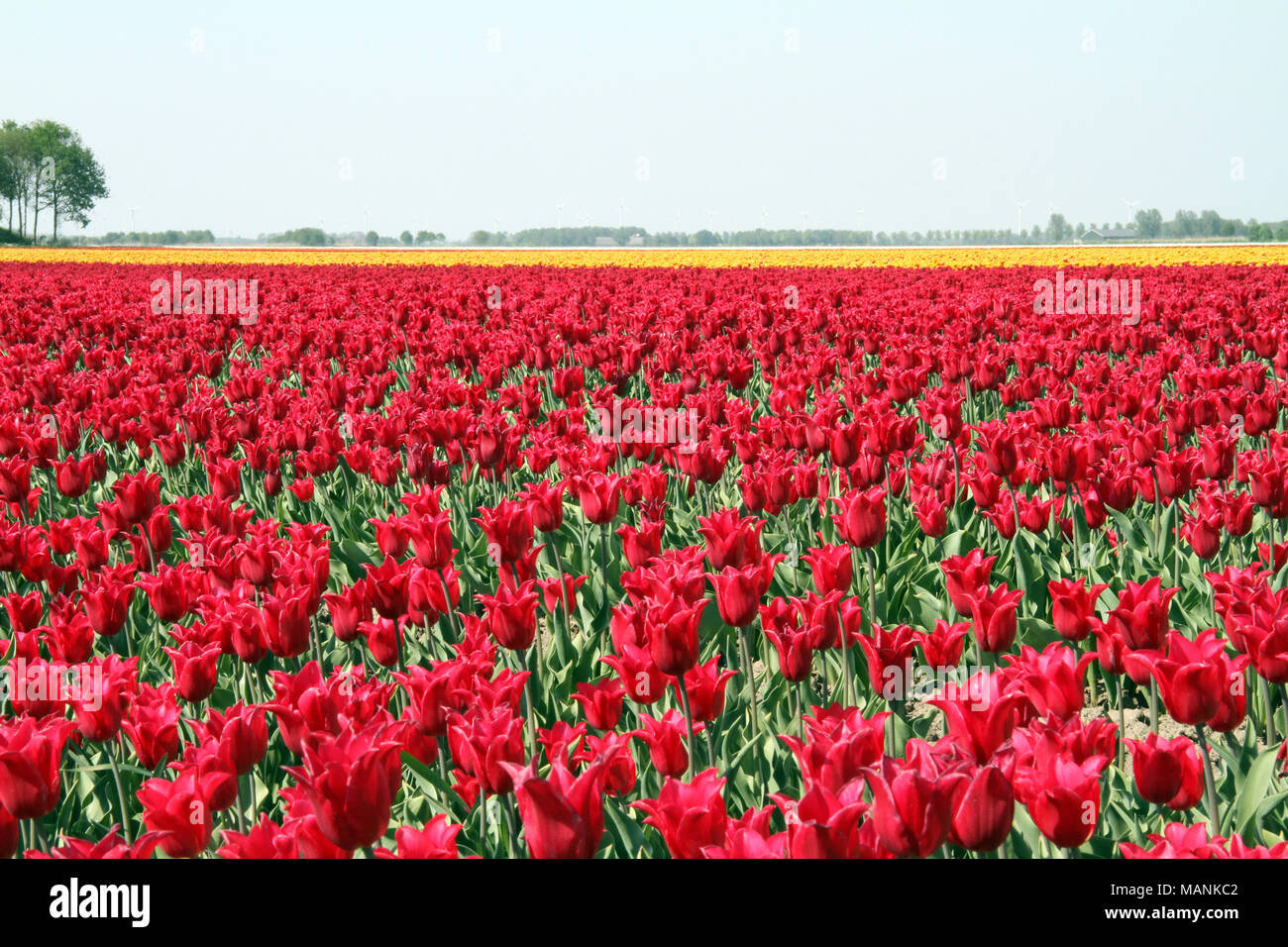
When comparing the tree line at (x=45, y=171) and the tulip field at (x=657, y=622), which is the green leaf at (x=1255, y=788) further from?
the tree line at (x=45, y=171)

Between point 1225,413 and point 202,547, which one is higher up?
point 1225,413

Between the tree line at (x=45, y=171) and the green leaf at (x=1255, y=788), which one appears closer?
the green leaf at (x=1255, y=788)

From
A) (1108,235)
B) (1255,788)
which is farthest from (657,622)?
(1108,235)

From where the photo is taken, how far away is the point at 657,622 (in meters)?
2.50

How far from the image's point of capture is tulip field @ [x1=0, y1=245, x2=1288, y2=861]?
181 centimetres

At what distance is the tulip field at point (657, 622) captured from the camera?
1.81 meters

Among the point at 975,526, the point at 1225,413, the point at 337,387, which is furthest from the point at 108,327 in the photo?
the point at 1225,413

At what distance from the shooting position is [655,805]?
70.6 inches

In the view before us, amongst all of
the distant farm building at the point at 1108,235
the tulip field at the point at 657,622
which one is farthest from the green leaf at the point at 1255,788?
the distant farm building at the point at 1108,235

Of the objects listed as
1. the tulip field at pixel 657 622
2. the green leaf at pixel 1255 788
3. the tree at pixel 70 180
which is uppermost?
the tree at pixel 70 180

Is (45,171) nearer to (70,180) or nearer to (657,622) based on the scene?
(70,180)
